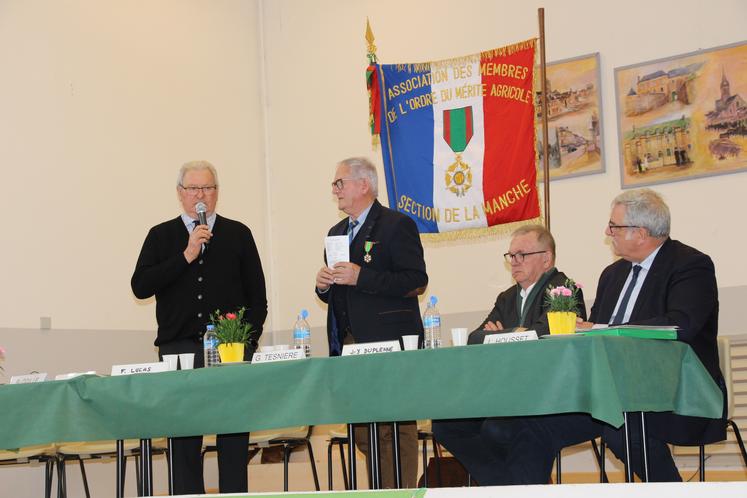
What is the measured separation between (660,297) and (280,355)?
1.46 meters

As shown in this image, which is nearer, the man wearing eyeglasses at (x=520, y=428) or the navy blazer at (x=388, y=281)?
the man wearing eyeglasses at (x=520, y=428)

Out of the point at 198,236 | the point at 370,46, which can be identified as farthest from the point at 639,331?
the point at 370,46

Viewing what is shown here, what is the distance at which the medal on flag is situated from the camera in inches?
249

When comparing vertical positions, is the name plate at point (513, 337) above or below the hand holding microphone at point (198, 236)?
below

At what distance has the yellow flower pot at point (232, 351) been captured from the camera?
3.34 metres

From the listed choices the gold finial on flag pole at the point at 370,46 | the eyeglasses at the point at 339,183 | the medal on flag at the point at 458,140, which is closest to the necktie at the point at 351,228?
the eyeglasses at the point at 339,183

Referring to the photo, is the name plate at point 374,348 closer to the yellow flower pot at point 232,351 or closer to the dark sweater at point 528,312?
the yellow flower pot at point 232,351

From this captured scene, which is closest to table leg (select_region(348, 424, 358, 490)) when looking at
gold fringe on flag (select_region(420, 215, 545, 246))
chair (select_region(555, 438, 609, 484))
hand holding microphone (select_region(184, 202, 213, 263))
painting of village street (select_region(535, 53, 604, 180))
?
chair (select_region(555, 438, 609, 484))

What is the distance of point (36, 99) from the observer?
6.00 metres

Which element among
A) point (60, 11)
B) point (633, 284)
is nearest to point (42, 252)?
point (60, 11)

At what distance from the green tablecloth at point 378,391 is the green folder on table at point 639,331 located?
0.03 m

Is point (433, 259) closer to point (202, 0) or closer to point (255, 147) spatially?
point (255, 147)

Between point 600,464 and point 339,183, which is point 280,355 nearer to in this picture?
point 339,183

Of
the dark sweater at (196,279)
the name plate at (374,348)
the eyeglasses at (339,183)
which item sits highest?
the eyeglasses at (339,183)
